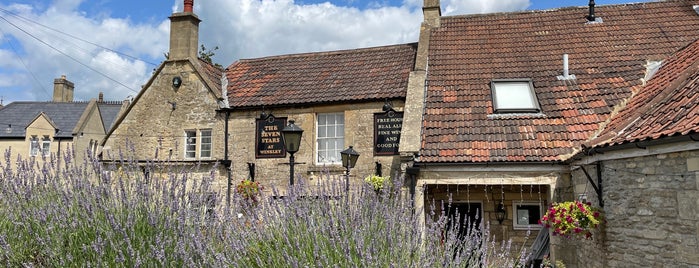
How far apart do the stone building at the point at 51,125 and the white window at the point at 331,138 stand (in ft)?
53.3

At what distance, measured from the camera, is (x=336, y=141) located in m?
13.2

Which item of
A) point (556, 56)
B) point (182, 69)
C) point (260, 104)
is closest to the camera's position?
point (556, 56)

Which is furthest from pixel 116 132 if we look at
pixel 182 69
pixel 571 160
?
pixel 571 160

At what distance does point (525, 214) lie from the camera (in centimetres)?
1130

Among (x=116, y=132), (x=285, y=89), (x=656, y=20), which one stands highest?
(x=656, y=20)

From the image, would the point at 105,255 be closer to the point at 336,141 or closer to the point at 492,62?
the point at 336,141

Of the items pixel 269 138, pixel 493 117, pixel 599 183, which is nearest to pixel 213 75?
pixel 269 138

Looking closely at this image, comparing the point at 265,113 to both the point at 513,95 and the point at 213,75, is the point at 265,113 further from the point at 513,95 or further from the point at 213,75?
the point at 513,95

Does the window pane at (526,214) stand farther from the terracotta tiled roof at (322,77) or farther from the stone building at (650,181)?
the terracotta tiled roof at (322,77)

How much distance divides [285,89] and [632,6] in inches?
375

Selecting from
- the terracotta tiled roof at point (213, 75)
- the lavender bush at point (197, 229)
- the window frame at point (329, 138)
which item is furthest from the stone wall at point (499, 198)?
the terracotta tiled roof at point (213, 75)

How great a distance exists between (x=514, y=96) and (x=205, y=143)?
787 centimetres

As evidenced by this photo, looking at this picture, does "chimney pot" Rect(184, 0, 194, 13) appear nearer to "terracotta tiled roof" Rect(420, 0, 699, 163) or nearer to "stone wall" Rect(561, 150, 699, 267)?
"terracotta tiled roof" Rect(420, 0, 699, 163)

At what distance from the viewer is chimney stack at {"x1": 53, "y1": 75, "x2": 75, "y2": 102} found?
32.2m
